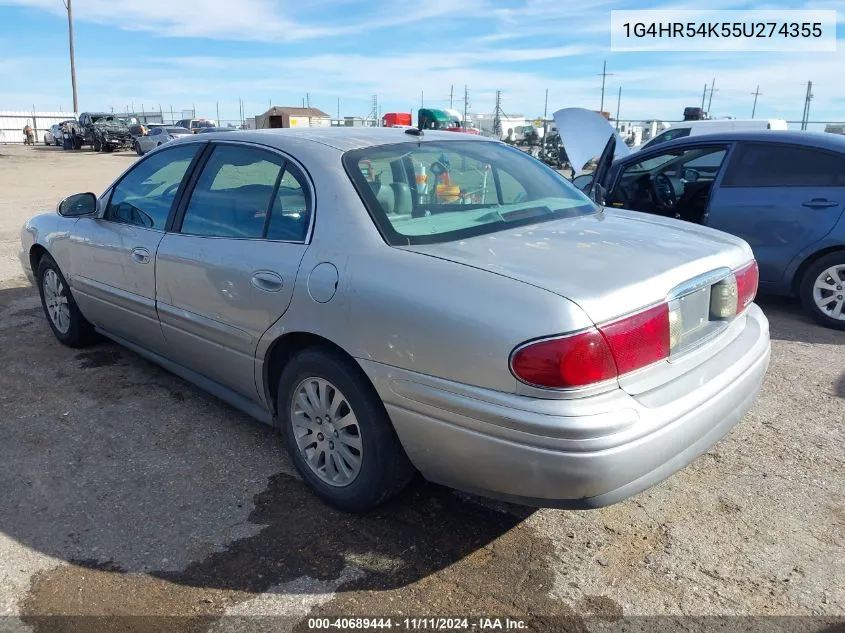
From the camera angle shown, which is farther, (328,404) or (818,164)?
(818,164)

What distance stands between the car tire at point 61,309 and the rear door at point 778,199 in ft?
16.6

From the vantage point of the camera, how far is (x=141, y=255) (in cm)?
376

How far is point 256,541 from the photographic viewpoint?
2.73 meters

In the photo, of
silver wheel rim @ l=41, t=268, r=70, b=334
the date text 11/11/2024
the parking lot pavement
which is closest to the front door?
silver wheel rim @ l=41, t=268, r=70, b=334

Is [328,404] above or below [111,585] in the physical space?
above

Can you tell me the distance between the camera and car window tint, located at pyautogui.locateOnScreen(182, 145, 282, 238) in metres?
3.19

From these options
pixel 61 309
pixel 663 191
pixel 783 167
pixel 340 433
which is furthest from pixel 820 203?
pixel 61 309

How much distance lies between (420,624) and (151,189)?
289 cm

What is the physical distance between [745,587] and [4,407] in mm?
3897

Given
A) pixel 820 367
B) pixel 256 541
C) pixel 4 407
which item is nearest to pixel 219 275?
pixel 256 541

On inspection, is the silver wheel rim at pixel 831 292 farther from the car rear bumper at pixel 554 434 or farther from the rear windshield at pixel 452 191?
the car rear bumper at pixel 554 434

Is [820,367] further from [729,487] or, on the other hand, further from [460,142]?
[460,142]

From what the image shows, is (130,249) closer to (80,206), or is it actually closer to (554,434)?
(80,206)

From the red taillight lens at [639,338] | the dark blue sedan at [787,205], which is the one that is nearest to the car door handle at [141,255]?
the red taillight lens at [639,338]
